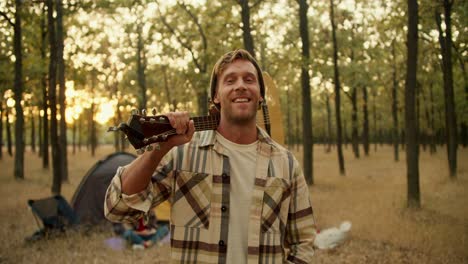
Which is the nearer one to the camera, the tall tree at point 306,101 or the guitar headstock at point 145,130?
the guitar headstock at point 145,130

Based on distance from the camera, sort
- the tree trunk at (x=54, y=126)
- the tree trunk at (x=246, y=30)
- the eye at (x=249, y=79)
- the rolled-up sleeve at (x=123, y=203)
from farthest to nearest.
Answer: the tree trunk at (x=246, y=30), the tree trunk at (x=54, y=126), the eye at (x=249, y=79), the rolled-up sleeve at (x=123, y=203)

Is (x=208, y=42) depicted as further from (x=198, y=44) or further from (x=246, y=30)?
(x=246, y=30)

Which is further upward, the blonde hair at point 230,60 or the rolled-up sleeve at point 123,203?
the blonde hair at point 230,60

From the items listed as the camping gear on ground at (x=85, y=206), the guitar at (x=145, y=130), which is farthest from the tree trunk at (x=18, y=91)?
the guitar at (x=145, y=130)

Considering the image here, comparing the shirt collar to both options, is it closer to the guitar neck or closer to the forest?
the guitar neck

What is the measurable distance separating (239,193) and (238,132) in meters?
0.41

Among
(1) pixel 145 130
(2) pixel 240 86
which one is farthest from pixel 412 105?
(1) pixel 145 130

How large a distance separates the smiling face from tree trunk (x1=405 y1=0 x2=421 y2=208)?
8708 millimetres

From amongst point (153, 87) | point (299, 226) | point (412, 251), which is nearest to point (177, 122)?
point (299, 226)

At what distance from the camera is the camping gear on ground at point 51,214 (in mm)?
7938

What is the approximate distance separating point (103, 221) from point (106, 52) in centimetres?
2087

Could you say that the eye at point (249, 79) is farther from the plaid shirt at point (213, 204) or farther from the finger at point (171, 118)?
the finger at point (171, 118)

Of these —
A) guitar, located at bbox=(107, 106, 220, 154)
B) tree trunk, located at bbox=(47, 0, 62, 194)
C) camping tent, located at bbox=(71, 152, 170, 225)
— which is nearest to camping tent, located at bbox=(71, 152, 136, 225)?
camping tent, located at bbox=(71, 152, 170, 225)

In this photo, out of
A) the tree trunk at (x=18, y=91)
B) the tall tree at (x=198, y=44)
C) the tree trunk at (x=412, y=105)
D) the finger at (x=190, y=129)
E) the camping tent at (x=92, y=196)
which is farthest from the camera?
the tall tree at (x=198, y=44)
